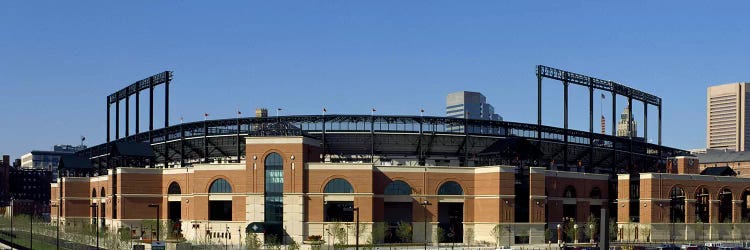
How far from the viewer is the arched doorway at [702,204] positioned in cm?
14862

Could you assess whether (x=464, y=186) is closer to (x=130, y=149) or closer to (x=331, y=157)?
(x=331, y=157)

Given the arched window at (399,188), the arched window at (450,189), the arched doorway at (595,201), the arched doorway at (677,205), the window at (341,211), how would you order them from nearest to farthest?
the window at (341,211), the arched window at (399,188), the arched window at (450,189), the arched doorway at (677,205), the arched doorway at (595,201)

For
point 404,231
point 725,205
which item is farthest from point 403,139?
point 725,205

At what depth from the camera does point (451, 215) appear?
430ft

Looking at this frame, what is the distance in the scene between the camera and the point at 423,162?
469 ft

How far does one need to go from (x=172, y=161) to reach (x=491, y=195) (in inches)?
Answer: 2673

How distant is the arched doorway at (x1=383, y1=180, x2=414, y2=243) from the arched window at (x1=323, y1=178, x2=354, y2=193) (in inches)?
231

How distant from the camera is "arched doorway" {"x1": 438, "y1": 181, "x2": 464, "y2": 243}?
424 ft

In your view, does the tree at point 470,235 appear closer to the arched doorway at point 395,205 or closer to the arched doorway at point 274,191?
the arched doorway at point 395,205

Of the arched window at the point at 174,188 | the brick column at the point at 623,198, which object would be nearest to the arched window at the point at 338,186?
the arched window at the point at 174,188

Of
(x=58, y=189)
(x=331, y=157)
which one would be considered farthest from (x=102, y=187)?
(x=331, y=157)

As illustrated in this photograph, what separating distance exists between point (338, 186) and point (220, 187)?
1803 centimetres

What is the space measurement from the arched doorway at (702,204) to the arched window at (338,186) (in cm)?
6189

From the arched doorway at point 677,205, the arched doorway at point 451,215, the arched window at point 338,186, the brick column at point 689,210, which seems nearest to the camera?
the arched window at point 338,186
